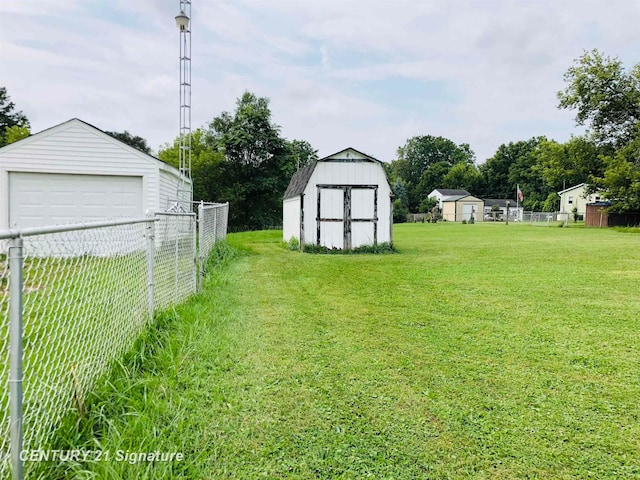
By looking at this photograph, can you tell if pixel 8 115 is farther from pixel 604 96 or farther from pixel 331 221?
pixel 604 96


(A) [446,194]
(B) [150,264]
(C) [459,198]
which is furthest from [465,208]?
(B) [150,264]

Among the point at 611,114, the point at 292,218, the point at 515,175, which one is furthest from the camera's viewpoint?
the point at 515,175

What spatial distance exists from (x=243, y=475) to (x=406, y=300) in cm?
422

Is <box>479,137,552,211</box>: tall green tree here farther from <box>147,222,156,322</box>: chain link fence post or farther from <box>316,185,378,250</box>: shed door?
<box>147,222,156,322</box>: chain link fence post

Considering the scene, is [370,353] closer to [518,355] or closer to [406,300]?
[518,355]

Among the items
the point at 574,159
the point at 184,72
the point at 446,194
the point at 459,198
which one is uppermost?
the point at 184,72

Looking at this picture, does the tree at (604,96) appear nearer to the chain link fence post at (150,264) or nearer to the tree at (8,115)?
the chain link fence post at (150,264)

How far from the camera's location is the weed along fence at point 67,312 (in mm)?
1799

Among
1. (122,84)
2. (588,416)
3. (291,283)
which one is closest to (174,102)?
(122,84)

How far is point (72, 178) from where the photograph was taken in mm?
10758

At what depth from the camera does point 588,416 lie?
8.53 feet

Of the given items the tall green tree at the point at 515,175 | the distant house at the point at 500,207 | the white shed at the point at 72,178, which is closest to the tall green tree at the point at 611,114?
the distant house at the point at 500,207

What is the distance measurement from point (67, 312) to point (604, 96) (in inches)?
1358

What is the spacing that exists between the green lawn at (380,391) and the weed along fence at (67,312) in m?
0.23
